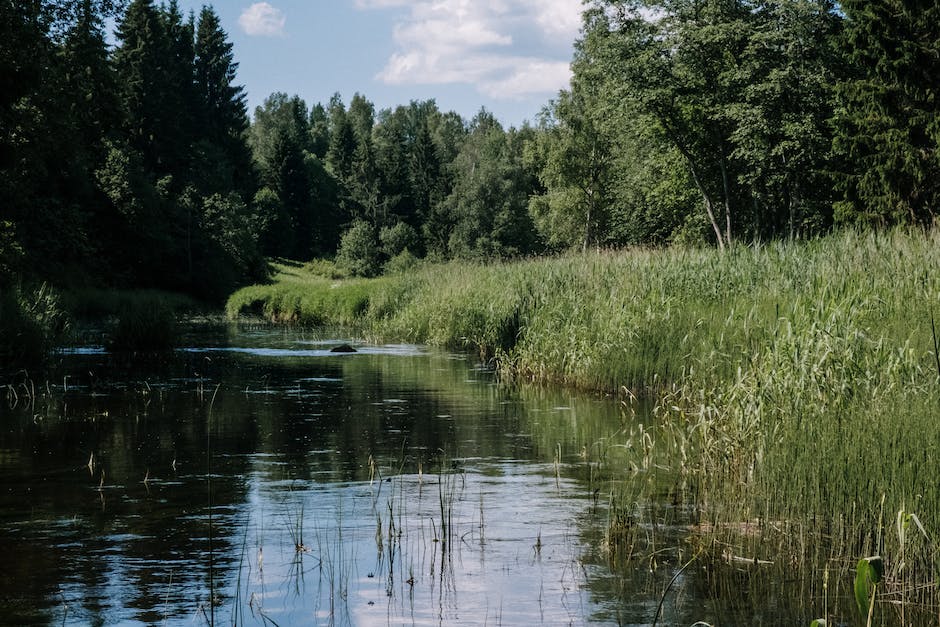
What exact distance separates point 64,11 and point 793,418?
2443 centimetres

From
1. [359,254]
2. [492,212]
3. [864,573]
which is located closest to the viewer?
[864,573]

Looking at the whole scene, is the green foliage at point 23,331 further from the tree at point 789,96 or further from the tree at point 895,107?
the tree at point 895,107

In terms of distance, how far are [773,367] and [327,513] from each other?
14.6 feet

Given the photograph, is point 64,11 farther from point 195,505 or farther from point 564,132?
point 564,132

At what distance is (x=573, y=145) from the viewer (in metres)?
64.2

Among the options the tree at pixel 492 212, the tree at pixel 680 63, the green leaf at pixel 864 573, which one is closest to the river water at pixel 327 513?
the green leaf at pixel 864 573

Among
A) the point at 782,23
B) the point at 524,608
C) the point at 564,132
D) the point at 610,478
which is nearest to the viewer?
the point at 524,608

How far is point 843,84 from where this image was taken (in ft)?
117

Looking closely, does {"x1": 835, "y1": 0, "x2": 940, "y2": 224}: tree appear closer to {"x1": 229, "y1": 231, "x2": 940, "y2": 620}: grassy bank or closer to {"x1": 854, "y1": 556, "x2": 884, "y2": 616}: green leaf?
{"x1": 229, "y1": 231, "x2": 940, "y2": 620}: grassy bank

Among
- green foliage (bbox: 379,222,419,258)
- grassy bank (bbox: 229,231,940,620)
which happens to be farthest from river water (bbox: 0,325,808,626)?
green foliage (bbox: 379,222,419,258)

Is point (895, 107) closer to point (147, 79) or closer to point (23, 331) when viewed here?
point (23, 331)

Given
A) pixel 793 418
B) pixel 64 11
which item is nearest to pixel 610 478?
pixel 793 418

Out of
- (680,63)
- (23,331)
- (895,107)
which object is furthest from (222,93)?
(23,331)

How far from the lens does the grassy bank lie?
22.1ft
